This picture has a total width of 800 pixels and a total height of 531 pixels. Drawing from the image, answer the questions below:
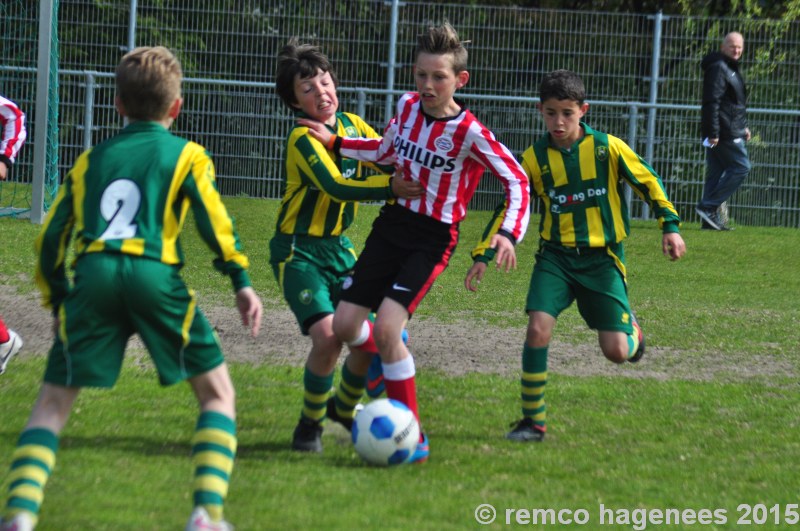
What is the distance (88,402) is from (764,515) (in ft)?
11.5

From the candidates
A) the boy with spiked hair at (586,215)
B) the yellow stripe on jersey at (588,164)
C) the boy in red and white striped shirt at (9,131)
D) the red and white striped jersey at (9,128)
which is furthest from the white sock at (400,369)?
the red and white striped jersey at (9,128)

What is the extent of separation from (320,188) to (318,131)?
36 cm

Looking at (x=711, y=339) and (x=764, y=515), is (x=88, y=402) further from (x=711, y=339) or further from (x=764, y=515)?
(x=711, y=339)

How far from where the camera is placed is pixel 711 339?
9.01m

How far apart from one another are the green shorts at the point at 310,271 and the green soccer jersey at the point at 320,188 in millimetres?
Answer: 49

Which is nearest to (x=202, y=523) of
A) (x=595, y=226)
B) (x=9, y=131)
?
(x=595, y=226)

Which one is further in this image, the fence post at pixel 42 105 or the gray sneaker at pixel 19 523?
the fence post at pixel 42 105

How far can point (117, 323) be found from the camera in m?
4.13

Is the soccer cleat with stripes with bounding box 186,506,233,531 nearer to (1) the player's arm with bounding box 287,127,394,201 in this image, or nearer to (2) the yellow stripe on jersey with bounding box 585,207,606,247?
(1) the player's arm with bounding box 287,127,394,201

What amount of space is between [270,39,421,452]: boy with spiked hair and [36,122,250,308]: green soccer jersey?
1.37m

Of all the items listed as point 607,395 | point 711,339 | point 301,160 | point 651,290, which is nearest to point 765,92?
point 651,290

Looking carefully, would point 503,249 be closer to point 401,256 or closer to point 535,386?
point 401,256

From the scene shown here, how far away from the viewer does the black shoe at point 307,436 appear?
18.4ft

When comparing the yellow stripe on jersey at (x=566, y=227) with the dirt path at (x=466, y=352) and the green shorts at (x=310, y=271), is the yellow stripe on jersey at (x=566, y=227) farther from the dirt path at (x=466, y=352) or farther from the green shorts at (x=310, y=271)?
the dirt path at (x=466, y=352)
